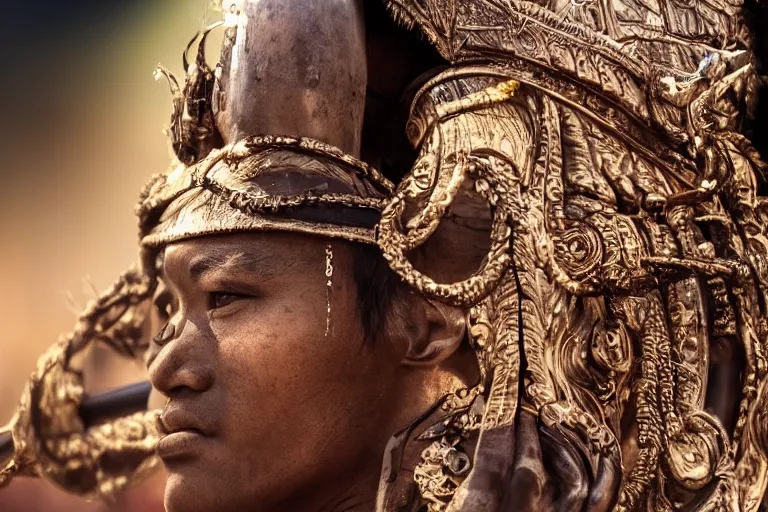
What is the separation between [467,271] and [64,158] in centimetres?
162

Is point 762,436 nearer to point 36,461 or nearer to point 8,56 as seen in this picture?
point 36,461

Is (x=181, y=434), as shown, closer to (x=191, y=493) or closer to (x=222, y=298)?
(x=191, y=493)

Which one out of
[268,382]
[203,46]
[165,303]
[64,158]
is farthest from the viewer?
[64,158]

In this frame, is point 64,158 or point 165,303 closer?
point 165,303

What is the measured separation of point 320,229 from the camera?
7.48ft

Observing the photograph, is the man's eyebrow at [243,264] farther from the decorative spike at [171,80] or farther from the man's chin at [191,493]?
the decorative spike at [171,80]

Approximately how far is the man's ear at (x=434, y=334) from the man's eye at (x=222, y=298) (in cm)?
36

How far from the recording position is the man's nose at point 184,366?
2.27 metres

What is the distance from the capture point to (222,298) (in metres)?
2.31

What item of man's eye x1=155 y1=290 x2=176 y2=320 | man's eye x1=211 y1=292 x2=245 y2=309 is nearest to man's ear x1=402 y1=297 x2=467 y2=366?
man's eye x1=211 y1=292 x2=245 y2=309

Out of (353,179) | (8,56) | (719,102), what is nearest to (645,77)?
(719,102)

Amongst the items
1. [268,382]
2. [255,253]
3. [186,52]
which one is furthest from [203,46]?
[268,382]

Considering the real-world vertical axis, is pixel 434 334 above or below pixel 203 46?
below

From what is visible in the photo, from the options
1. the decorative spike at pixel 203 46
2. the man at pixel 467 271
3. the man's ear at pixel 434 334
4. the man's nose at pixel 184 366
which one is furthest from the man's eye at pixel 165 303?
the man's ear at pixel 434 334
